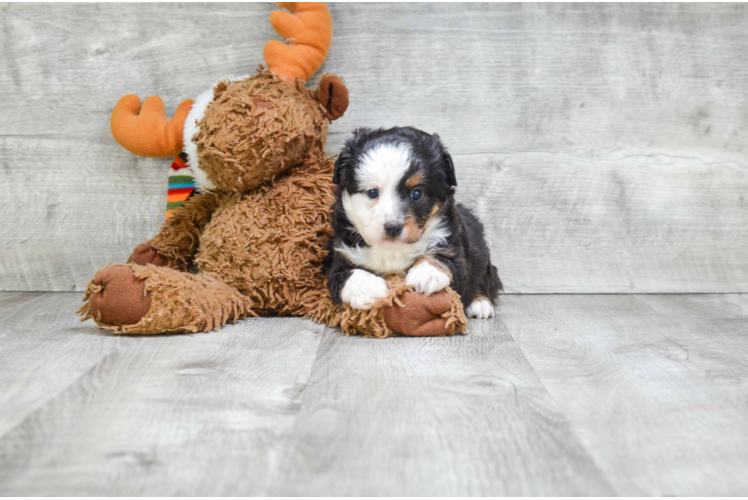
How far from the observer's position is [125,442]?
3.71ft

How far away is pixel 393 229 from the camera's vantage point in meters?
1.77

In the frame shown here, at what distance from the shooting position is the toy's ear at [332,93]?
2166 millimetres

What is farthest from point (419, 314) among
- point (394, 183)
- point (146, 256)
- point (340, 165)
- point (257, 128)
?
point (146, 256)

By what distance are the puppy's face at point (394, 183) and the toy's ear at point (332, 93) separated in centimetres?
30

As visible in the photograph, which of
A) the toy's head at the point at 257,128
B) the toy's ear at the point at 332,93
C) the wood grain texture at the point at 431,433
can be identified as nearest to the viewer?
the wood grain texture at the point at 431,433

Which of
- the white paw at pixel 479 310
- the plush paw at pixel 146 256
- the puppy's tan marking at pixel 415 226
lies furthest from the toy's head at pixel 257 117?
the white paw at pixel 479 310

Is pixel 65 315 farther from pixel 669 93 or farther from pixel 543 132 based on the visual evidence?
pixel 669 93

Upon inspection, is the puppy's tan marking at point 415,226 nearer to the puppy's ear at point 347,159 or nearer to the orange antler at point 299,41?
the puppy's ear at point 347,159

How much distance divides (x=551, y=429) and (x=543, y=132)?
1665mm

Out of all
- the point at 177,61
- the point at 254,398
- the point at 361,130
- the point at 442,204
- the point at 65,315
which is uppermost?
the point at 177,61

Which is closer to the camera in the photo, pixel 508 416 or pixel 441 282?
pixel 508 416

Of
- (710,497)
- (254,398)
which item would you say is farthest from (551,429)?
(254,398)

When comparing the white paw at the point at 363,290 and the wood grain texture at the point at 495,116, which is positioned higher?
the wood grain texture at the point at 495,116

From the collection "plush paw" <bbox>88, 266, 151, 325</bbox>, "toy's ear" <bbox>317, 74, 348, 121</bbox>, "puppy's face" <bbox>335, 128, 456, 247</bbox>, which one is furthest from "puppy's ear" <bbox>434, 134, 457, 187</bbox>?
"plush paw" <bbox>88, 266, 151, 325</bbox>
